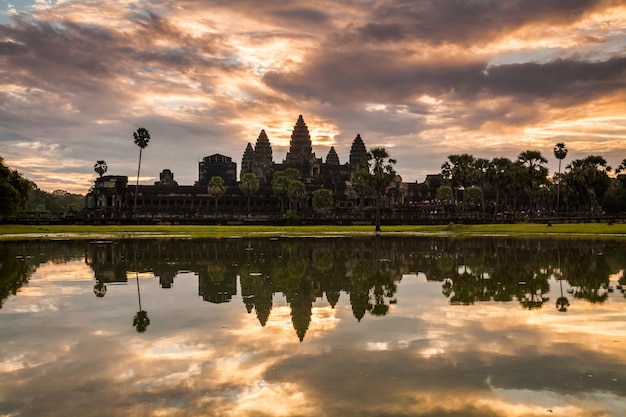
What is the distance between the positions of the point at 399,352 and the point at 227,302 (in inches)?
275

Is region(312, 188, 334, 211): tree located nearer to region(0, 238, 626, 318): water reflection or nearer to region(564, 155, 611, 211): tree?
region(564, 155, 611, 211): tree

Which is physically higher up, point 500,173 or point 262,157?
point 262,157

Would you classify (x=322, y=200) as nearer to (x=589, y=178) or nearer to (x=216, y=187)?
(x=216, y=187)

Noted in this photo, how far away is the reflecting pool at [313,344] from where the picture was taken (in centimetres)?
849

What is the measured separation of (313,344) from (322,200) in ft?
346

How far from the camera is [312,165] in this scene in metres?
151

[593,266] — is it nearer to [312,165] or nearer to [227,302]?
[227,302]

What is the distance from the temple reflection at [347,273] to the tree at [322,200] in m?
79.0

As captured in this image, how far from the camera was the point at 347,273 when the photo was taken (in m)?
24.1

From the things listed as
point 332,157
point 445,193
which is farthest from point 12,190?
point 332,157

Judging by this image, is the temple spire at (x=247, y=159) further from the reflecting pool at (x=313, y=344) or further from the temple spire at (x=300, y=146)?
the reflecting pool at (x=313, y=344)

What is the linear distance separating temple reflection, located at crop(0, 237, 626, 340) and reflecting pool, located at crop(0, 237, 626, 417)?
0.15 m

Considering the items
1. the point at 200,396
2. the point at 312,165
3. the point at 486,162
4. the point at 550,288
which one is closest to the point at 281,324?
the point at 200,396

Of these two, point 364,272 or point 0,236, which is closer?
point 364,272
